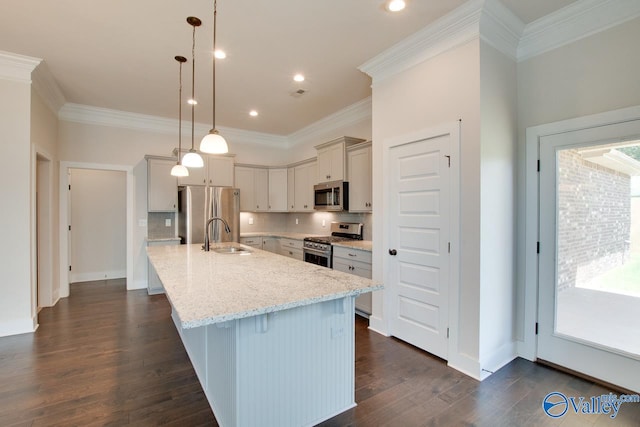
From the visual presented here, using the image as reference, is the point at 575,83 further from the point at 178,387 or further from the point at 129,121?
the point at 129,121

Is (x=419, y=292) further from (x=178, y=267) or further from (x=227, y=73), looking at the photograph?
(x=227, y=73)

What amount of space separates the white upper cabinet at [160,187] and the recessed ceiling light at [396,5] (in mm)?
4057

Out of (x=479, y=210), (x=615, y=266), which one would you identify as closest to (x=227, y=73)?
(x=479, y=210)

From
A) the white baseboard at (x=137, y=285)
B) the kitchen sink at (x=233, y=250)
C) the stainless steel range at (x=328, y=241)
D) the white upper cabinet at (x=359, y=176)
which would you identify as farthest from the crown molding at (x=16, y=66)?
the stainless steel range at (x=328, y=241)

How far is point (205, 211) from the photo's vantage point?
16.4 ft

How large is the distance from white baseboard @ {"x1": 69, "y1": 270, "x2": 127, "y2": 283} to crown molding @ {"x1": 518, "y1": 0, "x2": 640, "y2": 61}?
7.23 m

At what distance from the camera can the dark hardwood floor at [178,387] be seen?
1955 millimetres

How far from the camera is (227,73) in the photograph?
350cm

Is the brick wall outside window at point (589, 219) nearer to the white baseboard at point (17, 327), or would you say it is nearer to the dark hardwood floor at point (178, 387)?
the dark hardwood floor at point (178, 387)

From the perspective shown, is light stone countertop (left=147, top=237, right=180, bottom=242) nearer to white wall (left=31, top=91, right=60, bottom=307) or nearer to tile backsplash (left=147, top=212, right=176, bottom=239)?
tile backsplash (left=147, top=212, right=176, bottom=239)

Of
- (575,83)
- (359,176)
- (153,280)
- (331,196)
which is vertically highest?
(575,83)

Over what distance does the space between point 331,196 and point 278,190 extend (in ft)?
5.87

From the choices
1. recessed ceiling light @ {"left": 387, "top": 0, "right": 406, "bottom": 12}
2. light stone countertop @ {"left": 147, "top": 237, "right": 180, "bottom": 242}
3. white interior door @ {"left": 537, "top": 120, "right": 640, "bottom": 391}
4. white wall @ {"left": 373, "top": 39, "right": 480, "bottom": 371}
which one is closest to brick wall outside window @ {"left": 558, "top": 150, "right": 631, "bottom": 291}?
white interior door @ {"left": 537, "top": 120, "right": 640, "bottom": 391}

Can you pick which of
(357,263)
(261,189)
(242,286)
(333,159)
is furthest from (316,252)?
(242,286)
